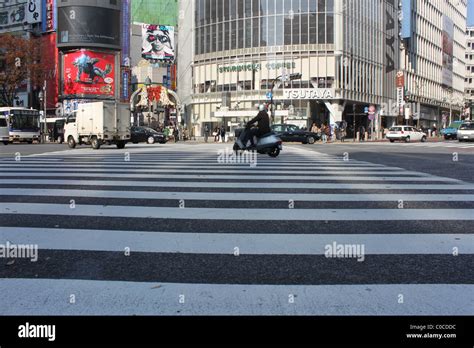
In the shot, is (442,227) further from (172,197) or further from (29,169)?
(29,169)

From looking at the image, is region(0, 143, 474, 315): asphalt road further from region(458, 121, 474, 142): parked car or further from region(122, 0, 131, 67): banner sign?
region(122, 0, 131, 67): banner sign

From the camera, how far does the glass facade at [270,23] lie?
60.2 m

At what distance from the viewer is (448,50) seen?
106375 millimetres

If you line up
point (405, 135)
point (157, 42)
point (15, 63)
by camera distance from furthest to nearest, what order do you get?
point (157, 42)
point (15, 63)
point (405, 135)

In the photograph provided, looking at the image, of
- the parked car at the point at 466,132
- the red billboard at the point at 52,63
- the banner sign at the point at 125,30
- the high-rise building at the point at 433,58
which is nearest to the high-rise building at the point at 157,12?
the banner sign at the point at 125,30

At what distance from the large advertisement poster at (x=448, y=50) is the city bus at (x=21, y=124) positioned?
85531 millimetres

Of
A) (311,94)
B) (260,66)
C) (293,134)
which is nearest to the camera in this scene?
(293,134)

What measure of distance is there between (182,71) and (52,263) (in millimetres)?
86774

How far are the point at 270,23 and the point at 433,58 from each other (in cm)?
4853

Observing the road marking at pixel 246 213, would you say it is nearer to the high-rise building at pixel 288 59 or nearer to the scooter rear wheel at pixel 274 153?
the scooter rear wheel at pixel 274 153

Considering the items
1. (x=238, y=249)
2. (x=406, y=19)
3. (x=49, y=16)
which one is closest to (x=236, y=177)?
(x=238, y=249)

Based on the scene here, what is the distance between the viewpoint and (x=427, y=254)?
14.6ft

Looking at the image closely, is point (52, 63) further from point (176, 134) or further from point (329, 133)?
point (329, 133)
